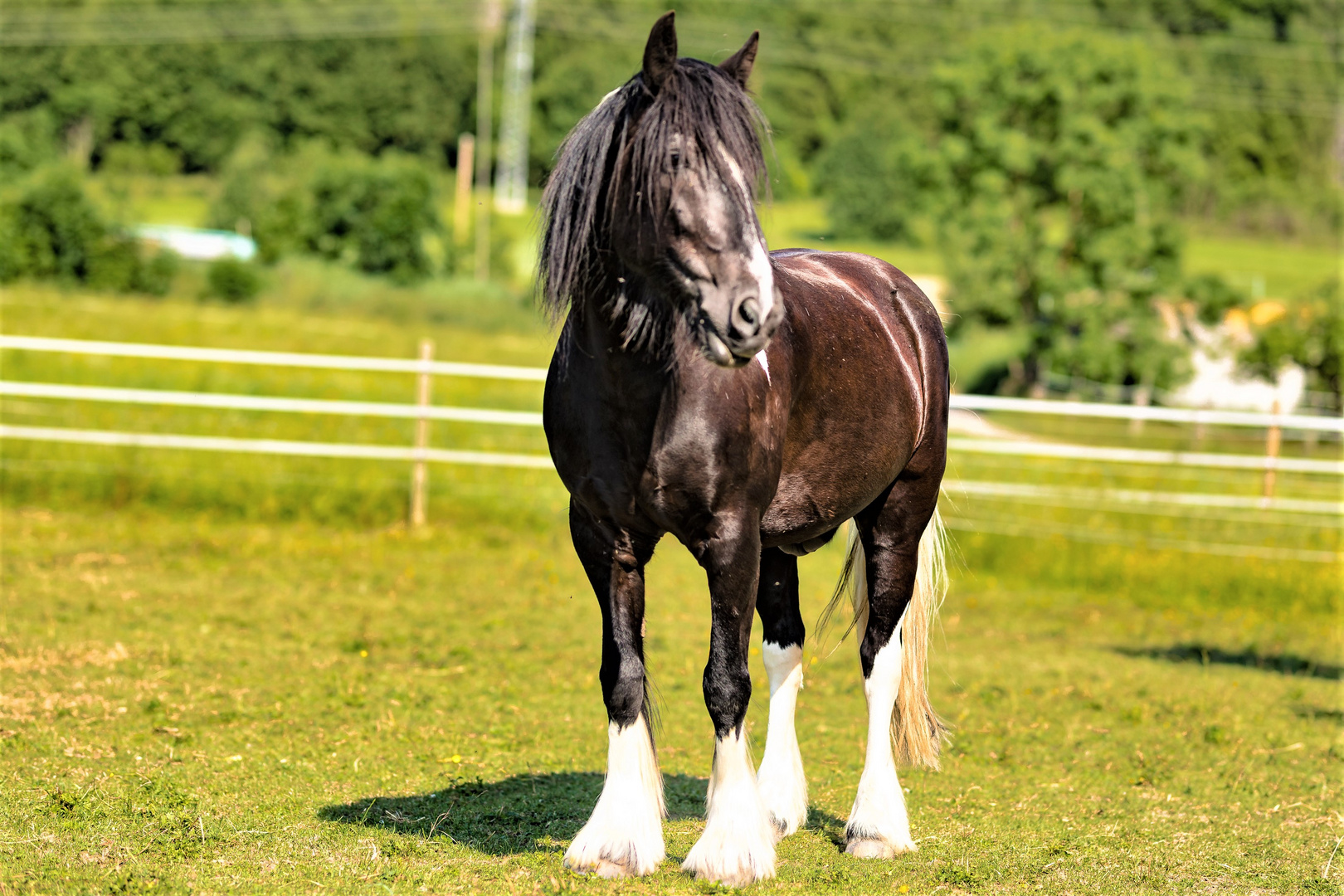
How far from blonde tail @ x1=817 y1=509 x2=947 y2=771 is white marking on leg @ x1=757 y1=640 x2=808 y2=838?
309 mm

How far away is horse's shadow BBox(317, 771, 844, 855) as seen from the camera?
4.11m

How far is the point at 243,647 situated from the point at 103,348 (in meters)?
5.36

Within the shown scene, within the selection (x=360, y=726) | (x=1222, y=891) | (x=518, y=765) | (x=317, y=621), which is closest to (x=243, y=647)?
(x=317, y=621)

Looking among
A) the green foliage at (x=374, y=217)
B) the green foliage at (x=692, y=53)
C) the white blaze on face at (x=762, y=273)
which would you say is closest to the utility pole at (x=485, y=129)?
the green foliage at (x=692, y=53)

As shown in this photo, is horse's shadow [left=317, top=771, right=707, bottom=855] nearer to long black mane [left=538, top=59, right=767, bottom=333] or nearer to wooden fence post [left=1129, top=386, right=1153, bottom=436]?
long black mane [left=538, top=59, right=767, bottom=333]

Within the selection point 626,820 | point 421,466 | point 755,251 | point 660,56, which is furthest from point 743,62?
point 421,466

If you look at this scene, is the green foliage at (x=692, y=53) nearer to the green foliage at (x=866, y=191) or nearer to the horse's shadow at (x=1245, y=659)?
the green foliage at (x=866, y=191)

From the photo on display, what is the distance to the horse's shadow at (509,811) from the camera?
13.5ft

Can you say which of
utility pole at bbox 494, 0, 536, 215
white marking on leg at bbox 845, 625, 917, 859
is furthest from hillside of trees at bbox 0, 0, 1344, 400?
white marking on leg at bbox 845, 625, 917, 859

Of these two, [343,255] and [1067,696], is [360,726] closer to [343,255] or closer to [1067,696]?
[1067,696]

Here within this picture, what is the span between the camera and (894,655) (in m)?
4.46

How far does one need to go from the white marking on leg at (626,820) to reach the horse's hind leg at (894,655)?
807 mm

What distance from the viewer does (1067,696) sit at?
24.0 feet

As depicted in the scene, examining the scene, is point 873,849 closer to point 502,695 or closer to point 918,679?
point 918,679
